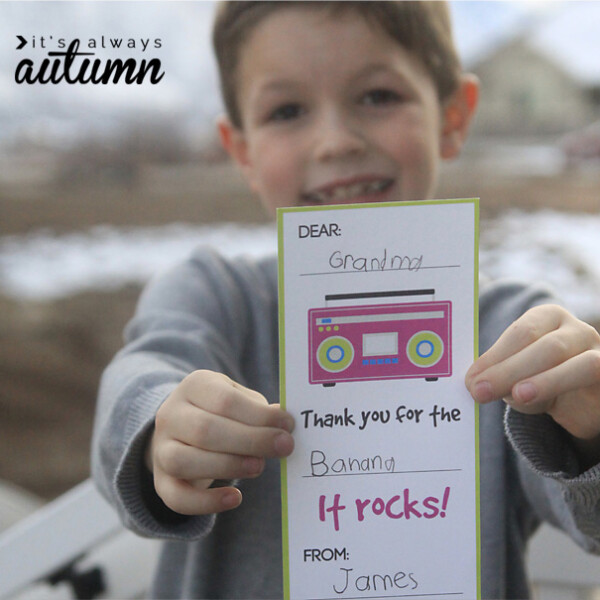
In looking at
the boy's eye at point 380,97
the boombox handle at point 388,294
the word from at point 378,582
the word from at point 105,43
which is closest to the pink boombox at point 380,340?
the boombox handle at point 388,294

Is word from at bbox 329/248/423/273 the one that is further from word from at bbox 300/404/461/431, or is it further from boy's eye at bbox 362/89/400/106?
boy's eye at bbox 362/89/400/106

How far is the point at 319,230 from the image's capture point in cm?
34

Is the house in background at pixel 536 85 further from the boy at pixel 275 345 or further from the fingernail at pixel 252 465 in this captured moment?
the fingernail at pixel 252 465

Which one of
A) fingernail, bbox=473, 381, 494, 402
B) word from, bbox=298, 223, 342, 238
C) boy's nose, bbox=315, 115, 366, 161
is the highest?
boy's nose, bbox=315, 115, 366, 161

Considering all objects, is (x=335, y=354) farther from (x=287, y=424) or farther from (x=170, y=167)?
(x=170, y=167)

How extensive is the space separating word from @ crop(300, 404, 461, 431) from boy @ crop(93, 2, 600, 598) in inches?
1.1

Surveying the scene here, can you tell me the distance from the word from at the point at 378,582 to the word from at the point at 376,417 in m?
0.08

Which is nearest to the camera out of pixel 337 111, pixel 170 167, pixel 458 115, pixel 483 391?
pixel 483 391

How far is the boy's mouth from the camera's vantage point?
518 millimetres

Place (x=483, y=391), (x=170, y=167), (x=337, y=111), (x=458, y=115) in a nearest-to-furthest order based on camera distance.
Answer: (x=483, y=391) < (x=337, y=111) < (x=458, y=115) < (x=170, y=167)

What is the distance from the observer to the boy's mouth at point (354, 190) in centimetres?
52

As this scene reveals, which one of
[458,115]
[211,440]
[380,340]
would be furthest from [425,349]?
[458,115]

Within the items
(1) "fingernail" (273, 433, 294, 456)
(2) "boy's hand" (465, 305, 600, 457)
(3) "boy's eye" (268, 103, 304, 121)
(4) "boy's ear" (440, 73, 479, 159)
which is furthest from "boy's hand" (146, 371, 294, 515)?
(4) "boy's ear" (440, 73, 479, 159)

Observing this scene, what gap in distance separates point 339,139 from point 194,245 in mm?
249
